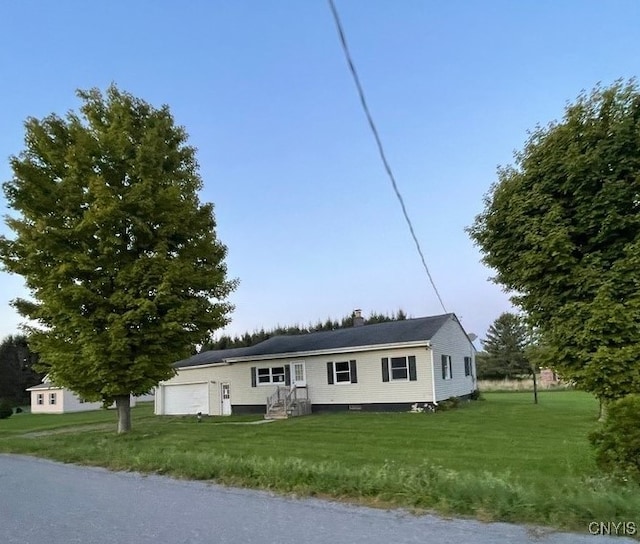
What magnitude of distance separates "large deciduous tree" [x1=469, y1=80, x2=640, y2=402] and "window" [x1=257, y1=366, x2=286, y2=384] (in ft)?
46.0

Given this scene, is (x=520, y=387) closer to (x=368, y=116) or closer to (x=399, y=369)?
(x=399, y=369)

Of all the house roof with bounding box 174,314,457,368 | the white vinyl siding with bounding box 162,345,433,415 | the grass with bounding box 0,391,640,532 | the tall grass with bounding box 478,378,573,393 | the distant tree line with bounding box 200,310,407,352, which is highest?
the distant tree line with bounding box 200,310,407,352

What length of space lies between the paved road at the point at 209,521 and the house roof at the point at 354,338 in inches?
596

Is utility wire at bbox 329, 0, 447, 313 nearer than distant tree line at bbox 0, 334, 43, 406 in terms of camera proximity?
Yes

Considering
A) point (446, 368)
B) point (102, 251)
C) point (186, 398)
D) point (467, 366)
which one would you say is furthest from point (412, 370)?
point (186, 398)

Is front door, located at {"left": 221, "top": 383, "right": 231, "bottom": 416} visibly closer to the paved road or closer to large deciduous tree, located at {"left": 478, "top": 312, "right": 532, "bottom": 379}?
the paved road

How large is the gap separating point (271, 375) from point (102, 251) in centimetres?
1144

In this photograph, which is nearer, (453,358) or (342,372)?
(342,372)

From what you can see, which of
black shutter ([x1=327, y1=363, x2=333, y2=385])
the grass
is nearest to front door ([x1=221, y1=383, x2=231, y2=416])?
black shutter ([x1=327, y1=363, x2=333, y2=385])

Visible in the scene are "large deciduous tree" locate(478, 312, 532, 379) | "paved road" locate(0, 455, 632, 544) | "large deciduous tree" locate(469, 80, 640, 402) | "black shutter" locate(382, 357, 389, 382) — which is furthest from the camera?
"large deciduous tree" locate(478, 312, 532, 379)

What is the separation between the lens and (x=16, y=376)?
53312 mm

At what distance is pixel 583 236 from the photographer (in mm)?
13117

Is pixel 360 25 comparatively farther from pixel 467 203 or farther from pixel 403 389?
pixel 403 389

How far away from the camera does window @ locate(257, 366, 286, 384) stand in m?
25.3
